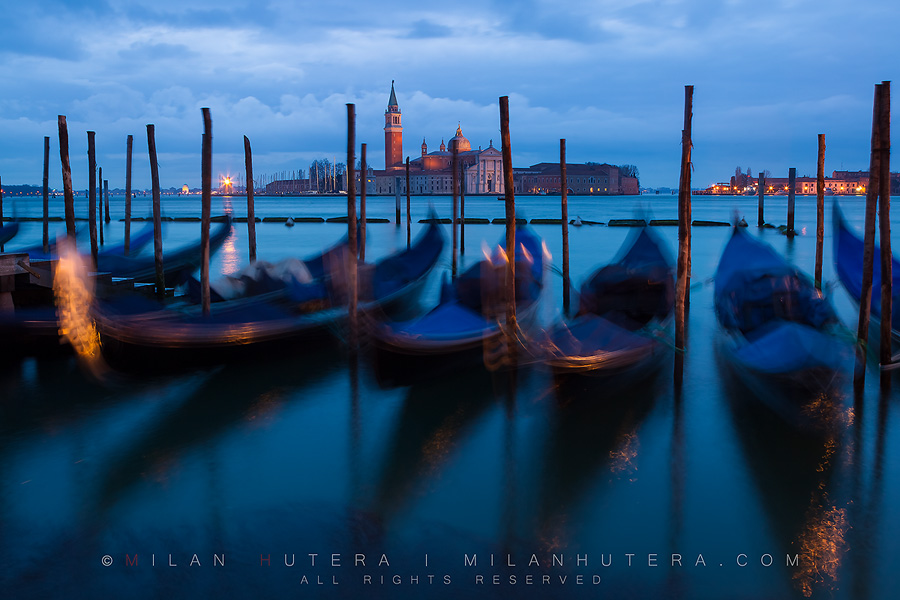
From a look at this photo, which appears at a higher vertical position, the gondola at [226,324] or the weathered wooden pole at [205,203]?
the weathered wooden pole at [205,203]

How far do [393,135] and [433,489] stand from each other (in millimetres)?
74507

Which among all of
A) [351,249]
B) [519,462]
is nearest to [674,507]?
[519,462]

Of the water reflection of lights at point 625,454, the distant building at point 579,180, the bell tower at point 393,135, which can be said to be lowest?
the water reflection of lights at point 625,454

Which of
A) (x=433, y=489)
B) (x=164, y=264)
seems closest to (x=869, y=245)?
(x=433, y=489)

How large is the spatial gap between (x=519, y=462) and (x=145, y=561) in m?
1.65

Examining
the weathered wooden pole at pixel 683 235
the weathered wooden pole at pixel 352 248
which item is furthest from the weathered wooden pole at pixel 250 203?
the weathered wooden pole at pixel 683 235

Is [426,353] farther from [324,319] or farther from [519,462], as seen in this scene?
[324,319]

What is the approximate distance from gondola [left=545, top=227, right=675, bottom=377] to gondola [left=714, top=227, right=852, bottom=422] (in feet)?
1.49

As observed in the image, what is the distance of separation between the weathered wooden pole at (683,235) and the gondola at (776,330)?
1.32ft

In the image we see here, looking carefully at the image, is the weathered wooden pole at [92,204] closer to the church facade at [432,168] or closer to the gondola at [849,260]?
the gondola at [849,260]

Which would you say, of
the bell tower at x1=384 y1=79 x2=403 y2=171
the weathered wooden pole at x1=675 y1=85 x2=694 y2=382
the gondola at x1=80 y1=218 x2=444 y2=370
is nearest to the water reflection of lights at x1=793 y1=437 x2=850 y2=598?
the weathered wooden pole at x1=675 y1=85 x2=694 y2=382

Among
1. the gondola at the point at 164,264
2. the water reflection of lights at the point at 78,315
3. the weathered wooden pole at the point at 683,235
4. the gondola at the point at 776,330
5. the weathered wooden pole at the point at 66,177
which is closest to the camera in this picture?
the gondola at the point at 776,330

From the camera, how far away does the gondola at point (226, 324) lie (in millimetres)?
4254

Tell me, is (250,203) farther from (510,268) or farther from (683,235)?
(683,235)
